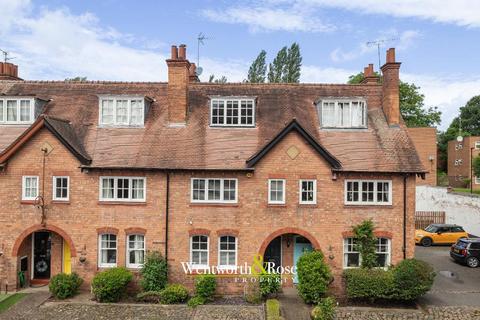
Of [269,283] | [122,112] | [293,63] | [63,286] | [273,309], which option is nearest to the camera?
[273,309]

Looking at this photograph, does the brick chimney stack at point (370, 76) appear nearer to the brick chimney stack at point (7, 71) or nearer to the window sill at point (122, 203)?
the window sill at point (122, 203)

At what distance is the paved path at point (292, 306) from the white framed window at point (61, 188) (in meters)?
11.1

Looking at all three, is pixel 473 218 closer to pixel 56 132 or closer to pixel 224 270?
pixel 224 270

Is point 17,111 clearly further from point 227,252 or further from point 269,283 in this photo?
point 269,283

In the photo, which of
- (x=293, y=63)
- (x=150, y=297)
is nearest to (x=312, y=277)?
(x=150, y=297)

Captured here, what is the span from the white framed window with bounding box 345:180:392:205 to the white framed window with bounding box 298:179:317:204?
151 cm

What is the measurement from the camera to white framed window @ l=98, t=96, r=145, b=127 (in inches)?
810

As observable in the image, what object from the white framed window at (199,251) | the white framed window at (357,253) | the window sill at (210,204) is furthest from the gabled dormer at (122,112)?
the white framed window at (357,253)

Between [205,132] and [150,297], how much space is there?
8235 millimetres

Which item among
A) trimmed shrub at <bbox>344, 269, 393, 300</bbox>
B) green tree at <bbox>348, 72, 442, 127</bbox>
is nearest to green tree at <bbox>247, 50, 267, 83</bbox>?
green tree at <bbox>348, 72, 442, 127</bbox>

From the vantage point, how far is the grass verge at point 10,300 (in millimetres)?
16503

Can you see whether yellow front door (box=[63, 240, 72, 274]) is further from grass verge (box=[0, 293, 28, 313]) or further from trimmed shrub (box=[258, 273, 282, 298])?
trimmed shrub (box=[258, 273, 282, 298])

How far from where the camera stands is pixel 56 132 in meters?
18.5

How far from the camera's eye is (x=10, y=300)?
17.2 metres
